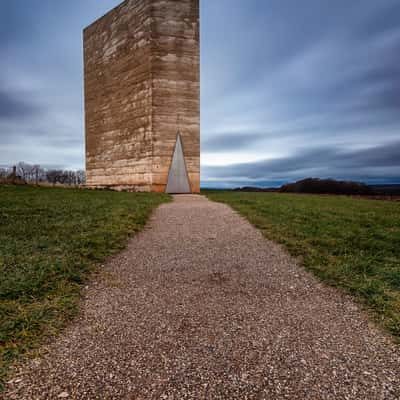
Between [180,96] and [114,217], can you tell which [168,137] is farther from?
[114,217]

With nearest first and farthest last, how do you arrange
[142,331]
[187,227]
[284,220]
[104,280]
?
1. [142,331]
2. [104,280]
3. [187,227]
4. [284,220]

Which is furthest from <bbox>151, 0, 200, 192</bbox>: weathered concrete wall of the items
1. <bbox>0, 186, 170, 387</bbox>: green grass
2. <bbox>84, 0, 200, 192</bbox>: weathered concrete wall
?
<bbox>0, 186, 170, 387</bbox>: green grass

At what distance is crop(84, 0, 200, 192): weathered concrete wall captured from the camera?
2058cm

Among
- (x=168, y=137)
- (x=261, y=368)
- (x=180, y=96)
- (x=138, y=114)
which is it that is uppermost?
(x=180, y=96)

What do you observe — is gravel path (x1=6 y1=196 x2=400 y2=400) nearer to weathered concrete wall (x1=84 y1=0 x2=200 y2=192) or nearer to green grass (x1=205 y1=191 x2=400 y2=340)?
green grass (x1=205 y1=191 x2=400 y2=340)

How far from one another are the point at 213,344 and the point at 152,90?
21.4m

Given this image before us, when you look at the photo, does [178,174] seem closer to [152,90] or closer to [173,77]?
[152,90]

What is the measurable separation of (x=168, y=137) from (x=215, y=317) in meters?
19.6

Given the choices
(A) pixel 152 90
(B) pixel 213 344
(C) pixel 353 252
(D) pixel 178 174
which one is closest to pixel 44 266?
(B) pixel 213 344

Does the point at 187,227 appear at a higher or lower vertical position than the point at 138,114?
lower

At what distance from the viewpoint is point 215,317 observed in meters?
2.76

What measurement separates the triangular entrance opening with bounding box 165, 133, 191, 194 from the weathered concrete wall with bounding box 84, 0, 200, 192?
0.38 m

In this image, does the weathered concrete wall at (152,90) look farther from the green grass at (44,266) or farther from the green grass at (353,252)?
the green grass at (44,266)

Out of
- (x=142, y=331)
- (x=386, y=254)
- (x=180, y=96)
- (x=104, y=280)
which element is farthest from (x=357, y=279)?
(x=180, y=96)
